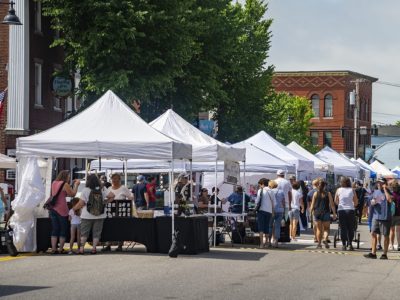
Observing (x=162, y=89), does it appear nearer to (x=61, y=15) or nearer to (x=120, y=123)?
(x=61, y=15)

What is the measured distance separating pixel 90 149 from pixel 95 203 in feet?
3.77

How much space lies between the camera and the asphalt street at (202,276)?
1467 centimetres

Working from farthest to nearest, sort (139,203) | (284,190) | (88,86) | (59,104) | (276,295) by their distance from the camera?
1. (59,104)
2. (88,86)
3. (139,203)
4. (284,190)
5. (276,295)

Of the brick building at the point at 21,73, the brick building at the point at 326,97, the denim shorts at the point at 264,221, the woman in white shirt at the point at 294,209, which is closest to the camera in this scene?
the denim shorts at the point at 264,221

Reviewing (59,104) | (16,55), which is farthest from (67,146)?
(59,104)

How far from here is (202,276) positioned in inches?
676

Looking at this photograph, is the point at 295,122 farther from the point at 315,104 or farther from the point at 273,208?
the point at 273,208

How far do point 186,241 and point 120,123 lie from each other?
9.98 ft

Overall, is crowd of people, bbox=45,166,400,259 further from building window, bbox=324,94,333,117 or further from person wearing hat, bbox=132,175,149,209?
building window, bbox=324,94,333,117

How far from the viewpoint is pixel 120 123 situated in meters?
22.7

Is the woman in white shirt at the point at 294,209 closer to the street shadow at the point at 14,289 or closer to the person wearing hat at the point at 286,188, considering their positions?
the person wearing hat at the point at 286,188

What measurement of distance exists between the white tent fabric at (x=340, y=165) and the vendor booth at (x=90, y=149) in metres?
25.7

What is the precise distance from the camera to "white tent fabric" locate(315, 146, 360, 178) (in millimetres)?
48259

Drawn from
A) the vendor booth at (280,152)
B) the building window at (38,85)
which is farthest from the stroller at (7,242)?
the building window at (38,85)
